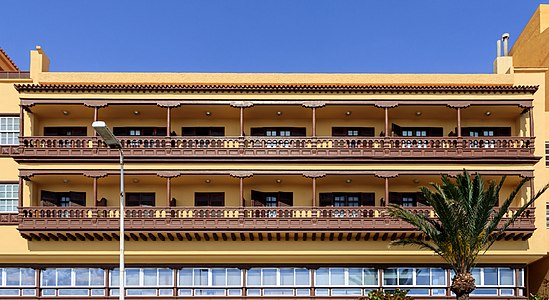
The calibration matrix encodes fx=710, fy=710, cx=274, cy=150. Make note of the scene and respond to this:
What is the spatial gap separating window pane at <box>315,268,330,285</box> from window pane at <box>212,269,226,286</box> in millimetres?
4547

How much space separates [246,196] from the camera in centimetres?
3581

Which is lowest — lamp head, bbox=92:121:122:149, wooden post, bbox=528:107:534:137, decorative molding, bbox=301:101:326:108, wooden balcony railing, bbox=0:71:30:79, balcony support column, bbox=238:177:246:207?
balcony support column, bbox=238:177:246:207

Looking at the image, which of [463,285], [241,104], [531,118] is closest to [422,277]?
[463,285]

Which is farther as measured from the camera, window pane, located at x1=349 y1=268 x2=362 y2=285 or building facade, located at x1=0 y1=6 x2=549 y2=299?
window pane, located at x1=349 y1=268 x2=362 y2=285

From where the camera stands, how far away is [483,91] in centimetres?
3444

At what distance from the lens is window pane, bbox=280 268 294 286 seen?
34.7 meters

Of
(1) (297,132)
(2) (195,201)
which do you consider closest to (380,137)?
(1) (297,132)

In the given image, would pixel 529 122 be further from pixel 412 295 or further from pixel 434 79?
pixel 412 295

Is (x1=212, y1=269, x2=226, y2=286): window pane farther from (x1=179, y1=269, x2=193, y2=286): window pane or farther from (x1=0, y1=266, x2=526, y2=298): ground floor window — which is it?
(x1=179, y1=269, x2=193, y2=286): window pane

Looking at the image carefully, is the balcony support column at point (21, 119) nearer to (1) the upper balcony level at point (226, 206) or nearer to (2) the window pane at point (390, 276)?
(1) the upper balcony level at point (226, 206)

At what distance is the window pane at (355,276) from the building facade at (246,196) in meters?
0.05

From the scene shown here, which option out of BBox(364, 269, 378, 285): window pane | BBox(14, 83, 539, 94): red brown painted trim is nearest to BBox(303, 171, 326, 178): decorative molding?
BBox(14, 83, 539, 94): red brown painted trim

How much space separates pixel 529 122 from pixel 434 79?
5710 millimetres

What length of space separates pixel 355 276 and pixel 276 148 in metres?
7.40
